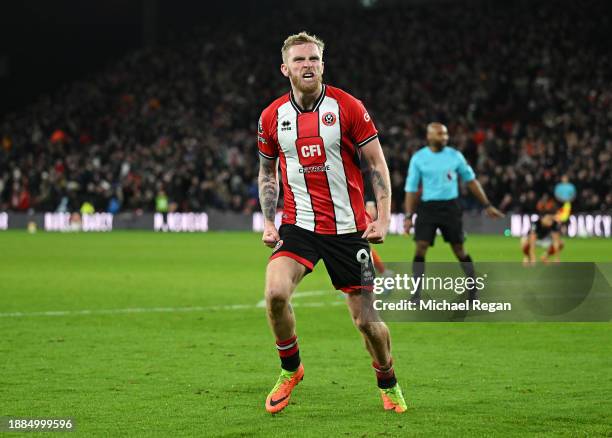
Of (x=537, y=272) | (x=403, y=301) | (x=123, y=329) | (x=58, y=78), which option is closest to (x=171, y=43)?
(x=58, y=78)

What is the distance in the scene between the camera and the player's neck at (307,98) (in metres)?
6.62

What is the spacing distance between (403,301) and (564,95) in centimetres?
3002

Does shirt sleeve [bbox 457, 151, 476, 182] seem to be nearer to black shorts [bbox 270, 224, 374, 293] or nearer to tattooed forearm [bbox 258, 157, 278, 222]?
tattooed forearm [bbox 258, 157, 278, 222]

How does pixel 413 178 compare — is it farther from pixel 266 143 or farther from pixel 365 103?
pixel 365 103

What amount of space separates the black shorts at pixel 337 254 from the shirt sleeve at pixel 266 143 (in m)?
0.51

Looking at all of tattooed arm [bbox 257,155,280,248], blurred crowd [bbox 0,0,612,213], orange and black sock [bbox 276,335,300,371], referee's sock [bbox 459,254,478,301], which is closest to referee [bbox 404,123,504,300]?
referee's sock [bbox 459,254,478,301]

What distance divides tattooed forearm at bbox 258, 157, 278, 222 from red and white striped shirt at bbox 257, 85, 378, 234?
171 millimetres

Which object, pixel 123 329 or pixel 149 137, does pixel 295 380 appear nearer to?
pixel 123 329

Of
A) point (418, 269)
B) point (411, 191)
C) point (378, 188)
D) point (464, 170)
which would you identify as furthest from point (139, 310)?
point (378, 188)

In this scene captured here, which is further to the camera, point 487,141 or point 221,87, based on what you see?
point 221,87

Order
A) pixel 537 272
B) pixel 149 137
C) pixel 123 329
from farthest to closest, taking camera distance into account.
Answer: pixel 149 137 < pixel 537 272 < pixel 123 329

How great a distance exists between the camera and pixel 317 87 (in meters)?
6.59

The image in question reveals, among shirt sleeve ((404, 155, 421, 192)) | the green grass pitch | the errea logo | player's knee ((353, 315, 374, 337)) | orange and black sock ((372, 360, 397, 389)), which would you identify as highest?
the errea logo

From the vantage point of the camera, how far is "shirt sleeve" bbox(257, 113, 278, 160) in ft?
22.1
